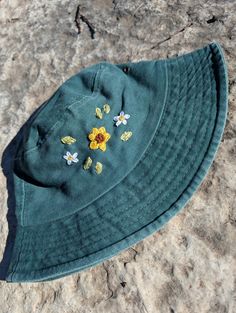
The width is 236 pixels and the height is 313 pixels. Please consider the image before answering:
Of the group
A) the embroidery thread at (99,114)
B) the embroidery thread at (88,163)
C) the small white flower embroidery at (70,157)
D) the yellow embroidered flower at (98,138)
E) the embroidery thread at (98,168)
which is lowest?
the embroidery thread at (98,168)

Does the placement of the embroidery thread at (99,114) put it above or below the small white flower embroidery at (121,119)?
above

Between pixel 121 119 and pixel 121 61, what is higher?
pixel 121 119

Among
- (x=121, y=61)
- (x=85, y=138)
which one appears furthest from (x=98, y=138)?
(x=121, y=61)

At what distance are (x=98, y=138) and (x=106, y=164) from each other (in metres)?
0.06

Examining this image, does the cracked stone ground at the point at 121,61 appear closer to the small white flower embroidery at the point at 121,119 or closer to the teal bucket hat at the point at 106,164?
the teal bucket hat at the point at 106,164

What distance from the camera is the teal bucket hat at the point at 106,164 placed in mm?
1119

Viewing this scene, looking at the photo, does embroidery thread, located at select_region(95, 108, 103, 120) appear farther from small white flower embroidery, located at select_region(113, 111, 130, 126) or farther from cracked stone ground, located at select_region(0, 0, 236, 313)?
cracked stone ground, located at select_region(0, 0, 236, 313)

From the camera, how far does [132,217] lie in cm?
112

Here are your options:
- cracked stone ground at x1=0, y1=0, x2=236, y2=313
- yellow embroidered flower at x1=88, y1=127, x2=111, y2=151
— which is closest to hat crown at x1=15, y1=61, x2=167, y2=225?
yellow embroidered flower at x1=88, y1=127, x2=111, y2=151

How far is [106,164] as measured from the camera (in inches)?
44.6

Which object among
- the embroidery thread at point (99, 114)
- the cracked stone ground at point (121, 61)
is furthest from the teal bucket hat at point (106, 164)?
the cracked stone ground at point (121, 61)

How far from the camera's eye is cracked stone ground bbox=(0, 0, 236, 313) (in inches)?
47.0

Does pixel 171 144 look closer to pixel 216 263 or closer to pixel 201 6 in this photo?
pixel 216 263

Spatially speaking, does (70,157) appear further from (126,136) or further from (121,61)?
(121,61)
